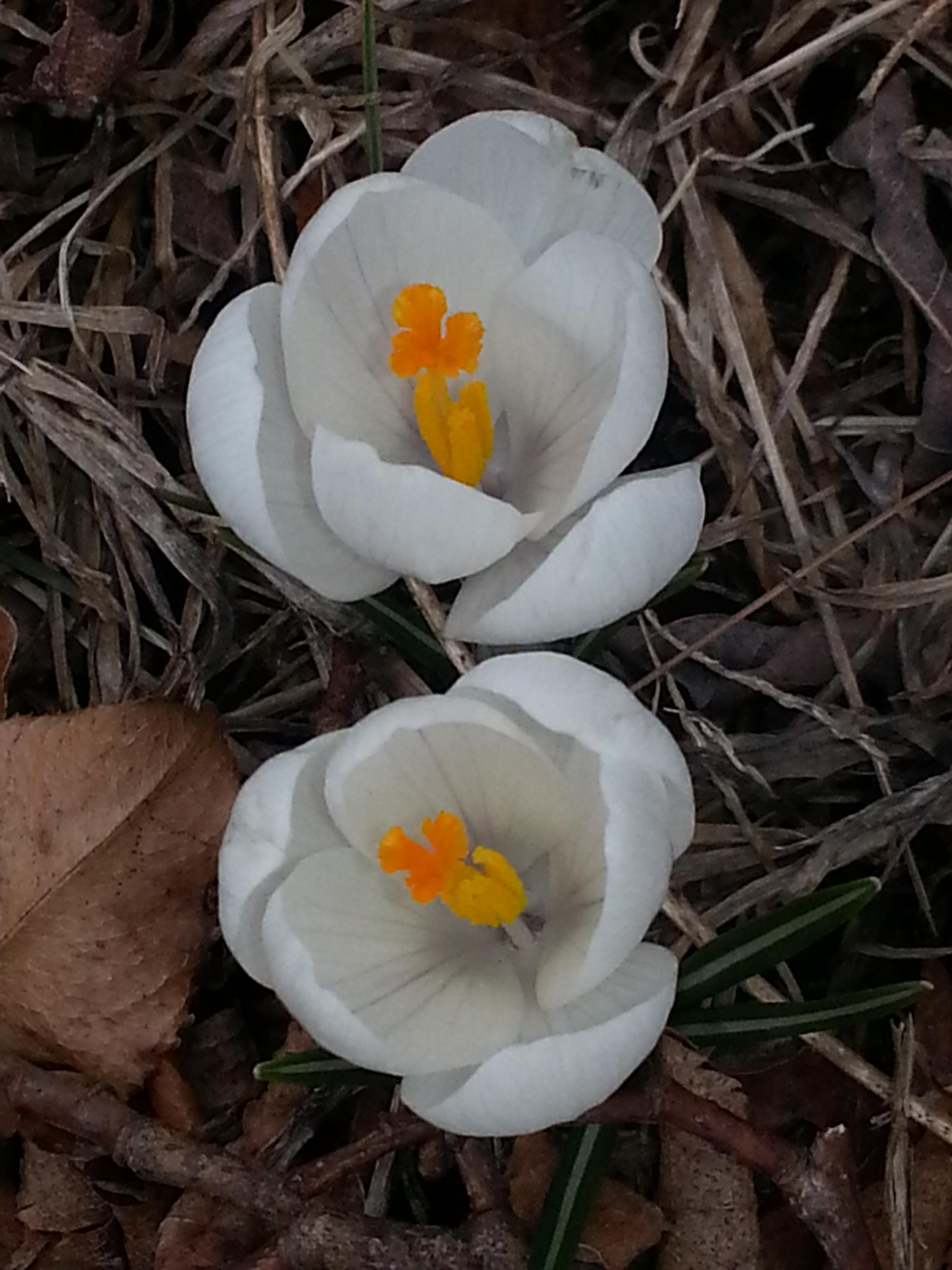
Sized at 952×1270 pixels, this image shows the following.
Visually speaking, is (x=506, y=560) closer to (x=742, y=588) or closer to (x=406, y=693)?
(x=406, y=693)

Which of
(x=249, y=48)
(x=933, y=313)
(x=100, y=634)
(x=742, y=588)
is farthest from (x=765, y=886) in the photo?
(x=249, y=48)

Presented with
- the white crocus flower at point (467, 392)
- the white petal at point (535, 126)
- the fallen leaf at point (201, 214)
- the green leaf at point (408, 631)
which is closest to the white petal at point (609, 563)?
the white crocus flower at point (467, 392)

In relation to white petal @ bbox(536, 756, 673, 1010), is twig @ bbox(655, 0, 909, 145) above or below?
above

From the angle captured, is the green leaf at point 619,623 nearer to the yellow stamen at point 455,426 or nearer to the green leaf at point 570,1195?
the yellow stamen at point 455,426

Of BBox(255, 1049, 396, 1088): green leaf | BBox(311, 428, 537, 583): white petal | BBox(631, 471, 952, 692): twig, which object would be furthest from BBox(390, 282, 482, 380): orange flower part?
BBox(255, 1049, 396, 1088): green leaf

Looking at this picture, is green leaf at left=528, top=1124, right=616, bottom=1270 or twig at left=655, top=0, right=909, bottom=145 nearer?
green leaf at left=528, top=1124, right=616, bottom=1270

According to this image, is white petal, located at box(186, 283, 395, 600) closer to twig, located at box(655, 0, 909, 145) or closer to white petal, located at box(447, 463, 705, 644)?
white petal, located at box(447, 463, 705, 644)

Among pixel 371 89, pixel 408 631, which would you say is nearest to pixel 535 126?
pixel 371 89
